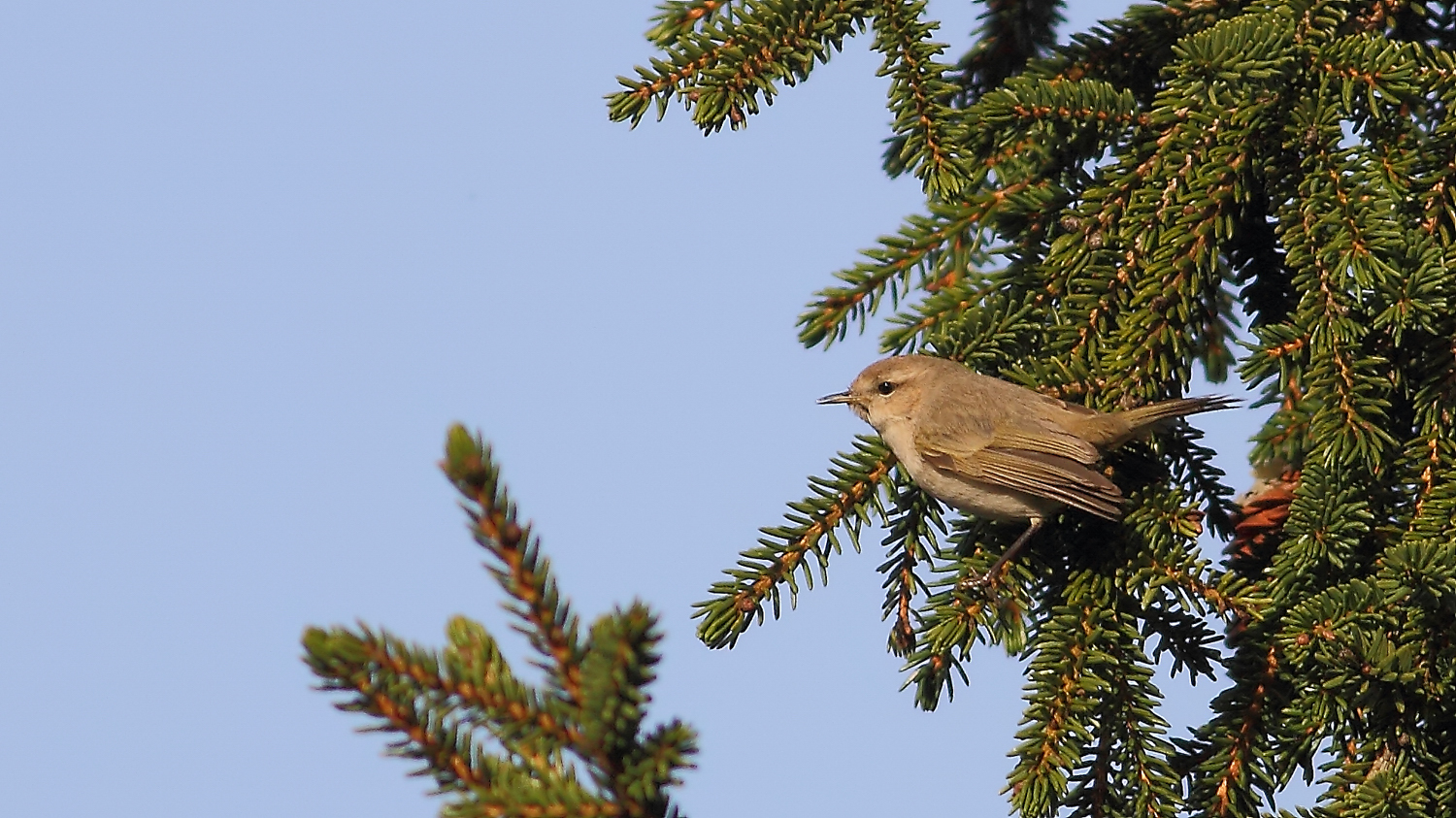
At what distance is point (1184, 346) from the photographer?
4.61 metres

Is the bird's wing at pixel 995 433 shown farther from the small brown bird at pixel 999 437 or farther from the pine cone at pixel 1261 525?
the pine cone at pixel 1261 525

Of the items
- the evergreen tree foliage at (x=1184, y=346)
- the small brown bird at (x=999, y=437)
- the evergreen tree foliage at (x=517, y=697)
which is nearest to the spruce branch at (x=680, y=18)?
the evergreen tree foliage at (x=1184, y=346)

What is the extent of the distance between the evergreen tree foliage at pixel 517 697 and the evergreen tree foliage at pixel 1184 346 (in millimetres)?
2009

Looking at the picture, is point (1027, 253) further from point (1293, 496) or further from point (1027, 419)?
point (1293, 496)

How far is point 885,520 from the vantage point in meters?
4.70

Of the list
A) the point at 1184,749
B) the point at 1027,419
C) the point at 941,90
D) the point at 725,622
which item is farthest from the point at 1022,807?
the point at 941,90

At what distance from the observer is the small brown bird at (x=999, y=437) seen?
4.60m

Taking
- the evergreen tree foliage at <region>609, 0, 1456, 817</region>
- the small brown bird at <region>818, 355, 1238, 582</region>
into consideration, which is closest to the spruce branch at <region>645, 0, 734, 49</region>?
the evergreen tree foliage at <region>609, 0, 1456, 817</region>

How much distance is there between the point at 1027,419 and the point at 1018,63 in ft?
5.63

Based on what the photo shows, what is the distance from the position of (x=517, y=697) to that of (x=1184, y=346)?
10.2 feet

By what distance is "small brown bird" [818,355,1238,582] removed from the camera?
181 inches

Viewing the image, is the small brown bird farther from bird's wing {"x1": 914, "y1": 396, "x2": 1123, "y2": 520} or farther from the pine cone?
the pine cone

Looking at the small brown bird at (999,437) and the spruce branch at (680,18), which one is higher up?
the spruce branch at (680,18)

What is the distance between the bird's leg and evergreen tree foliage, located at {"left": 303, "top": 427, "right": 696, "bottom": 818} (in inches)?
93.7
